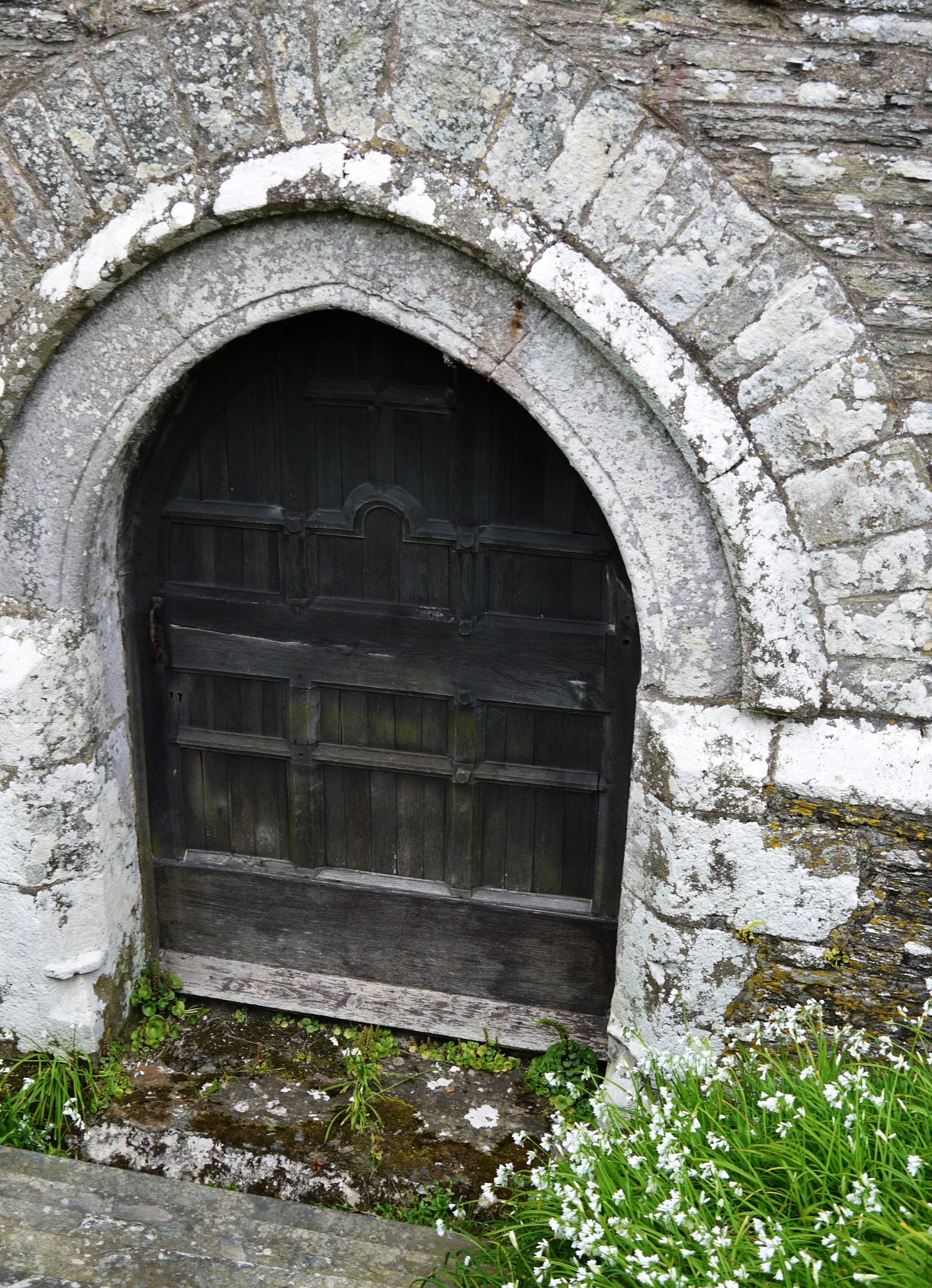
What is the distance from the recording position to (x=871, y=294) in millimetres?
2098

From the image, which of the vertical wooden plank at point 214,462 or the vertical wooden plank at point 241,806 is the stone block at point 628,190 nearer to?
the vertical wooden plank at point 214,462

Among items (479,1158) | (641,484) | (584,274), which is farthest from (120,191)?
(479,1158)

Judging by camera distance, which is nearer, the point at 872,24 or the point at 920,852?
the point at 872,24

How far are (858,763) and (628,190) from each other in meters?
1.36

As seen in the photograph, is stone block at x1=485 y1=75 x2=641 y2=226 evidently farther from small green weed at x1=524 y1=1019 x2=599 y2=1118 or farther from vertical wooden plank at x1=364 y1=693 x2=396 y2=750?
small green weed at x1=524 y1=1019 x2=599 y2=1118

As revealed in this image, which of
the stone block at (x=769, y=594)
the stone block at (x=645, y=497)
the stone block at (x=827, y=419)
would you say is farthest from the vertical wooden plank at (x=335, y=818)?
the stone block at (x=827, y=419)

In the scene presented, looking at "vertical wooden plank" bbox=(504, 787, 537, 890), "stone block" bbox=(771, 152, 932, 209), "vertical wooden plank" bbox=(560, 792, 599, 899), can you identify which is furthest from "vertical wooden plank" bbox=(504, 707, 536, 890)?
"stone block" bbox=(771, 152, 932, 209)

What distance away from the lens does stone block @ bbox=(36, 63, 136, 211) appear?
222 cm

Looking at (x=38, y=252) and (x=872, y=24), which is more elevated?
(x=872, y=24)

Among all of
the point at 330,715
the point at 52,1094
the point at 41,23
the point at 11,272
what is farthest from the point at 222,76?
the point at 52,1094

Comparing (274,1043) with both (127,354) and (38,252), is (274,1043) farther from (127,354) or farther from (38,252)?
(38,252)

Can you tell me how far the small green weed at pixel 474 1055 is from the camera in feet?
10.2

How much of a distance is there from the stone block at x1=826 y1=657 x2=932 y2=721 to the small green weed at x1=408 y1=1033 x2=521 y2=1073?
60.4 inches

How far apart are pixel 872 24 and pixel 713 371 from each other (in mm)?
703
